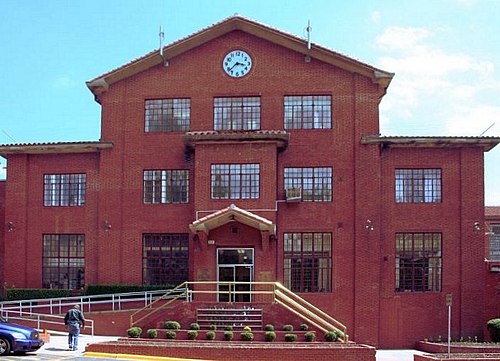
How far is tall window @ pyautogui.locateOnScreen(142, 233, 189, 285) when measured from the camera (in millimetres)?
32031

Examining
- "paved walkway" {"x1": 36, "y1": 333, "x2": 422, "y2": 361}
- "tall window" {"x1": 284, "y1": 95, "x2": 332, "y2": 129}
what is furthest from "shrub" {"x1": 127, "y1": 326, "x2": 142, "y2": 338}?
"tall window" {"x1": 284, "y1": 95, "x2": 332, "y2": 129}

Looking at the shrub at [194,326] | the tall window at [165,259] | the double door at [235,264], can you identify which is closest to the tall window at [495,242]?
the double door at [235,264]

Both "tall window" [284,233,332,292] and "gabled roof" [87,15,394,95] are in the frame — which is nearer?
"tall window" [284,233,332,292]

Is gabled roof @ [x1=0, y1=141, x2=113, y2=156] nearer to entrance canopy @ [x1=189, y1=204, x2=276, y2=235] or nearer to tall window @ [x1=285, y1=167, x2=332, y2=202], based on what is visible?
entrance canopy @ [x1=189, y1=204, x2=276, y2=235]

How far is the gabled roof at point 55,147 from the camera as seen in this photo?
3272cm

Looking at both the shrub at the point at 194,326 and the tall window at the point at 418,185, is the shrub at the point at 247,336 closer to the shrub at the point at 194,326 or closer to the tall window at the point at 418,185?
the shrub at the point at 194,326

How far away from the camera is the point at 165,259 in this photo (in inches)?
1267

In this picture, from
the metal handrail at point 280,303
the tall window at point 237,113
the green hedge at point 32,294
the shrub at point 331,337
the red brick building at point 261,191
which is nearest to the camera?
the shrub at point 331,337

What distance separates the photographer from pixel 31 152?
3353cm

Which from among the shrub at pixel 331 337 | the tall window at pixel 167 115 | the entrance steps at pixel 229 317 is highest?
the tall window at pixel 167 115

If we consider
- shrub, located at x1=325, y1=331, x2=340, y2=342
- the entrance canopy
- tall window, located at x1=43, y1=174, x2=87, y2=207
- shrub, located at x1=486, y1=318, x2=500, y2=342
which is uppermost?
tall window, located at x1=43, y1=174, x2=87, y2=207

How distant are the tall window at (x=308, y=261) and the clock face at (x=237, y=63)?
812 centimetres

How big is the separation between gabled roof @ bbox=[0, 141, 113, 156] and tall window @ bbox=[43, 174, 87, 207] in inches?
50.0

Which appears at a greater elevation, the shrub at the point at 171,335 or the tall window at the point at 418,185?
the tall window at the point at 418,185
